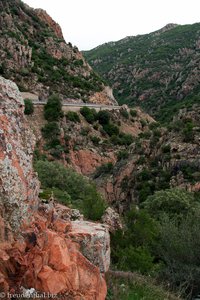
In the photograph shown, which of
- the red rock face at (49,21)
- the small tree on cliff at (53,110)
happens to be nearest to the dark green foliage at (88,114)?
the small tree on cliff at (53,110)

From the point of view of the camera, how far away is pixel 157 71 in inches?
3856

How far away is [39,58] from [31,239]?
5309cm

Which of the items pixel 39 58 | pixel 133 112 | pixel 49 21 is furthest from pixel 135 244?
pixel 49 21

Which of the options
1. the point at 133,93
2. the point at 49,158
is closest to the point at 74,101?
the point at 49,158

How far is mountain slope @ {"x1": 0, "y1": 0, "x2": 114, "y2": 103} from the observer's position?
52.2m

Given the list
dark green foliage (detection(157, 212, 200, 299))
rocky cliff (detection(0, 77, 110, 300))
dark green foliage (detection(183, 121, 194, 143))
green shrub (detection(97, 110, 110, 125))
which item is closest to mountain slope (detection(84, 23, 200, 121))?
green shrub (detection(97, 110, 110, 125))

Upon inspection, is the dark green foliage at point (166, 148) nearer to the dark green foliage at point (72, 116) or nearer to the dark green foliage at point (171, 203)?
the dark green foliage at point (171, 203)

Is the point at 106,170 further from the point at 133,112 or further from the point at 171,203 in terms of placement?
the point at 133,112

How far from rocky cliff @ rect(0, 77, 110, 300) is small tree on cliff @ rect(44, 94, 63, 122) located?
35.0 meters

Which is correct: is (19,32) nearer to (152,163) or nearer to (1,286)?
(152,163)

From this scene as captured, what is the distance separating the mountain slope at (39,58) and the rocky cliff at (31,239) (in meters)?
41.8

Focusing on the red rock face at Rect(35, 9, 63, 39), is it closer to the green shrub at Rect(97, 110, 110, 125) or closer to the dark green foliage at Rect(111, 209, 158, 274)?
the green shrub at Rect(97, 110, 110, 125)

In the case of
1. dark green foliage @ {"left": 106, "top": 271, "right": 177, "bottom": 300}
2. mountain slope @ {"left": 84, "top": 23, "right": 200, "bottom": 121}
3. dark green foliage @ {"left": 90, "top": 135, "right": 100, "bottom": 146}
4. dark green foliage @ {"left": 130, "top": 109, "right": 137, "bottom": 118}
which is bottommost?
dark green foliage @ {"left": 90, "top": 135, "right": 100, "bottom": 146}

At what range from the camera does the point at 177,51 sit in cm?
10538
